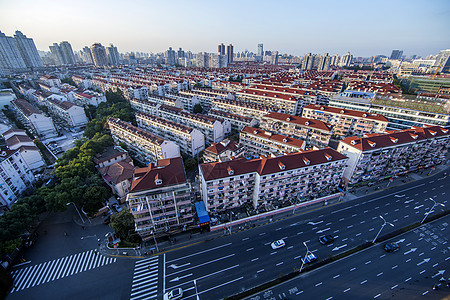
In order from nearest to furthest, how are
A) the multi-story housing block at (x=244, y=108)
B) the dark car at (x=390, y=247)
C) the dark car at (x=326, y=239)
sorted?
the dark car at (x=390, y=247)
the dark car at (x=326, y=239)
the multi-story housing block at (x=244, y=108)

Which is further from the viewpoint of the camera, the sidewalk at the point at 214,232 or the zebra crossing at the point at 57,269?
the sidewalk at the point at 214,232

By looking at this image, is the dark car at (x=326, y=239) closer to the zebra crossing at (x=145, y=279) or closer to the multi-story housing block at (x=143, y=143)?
the zebra crossing at (x=145, y=279)

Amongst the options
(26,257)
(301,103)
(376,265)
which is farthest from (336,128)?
(26,257)

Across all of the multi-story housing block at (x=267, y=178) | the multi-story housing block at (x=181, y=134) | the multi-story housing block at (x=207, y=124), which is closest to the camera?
the multi-story housing block at (x=267, y=178)

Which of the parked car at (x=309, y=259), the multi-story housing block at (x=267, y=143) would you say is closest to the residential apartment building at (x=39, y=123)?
the multi-story housing block at (x=267, y=143)

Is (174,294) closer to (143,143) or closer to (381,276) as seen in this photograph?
(381,276)

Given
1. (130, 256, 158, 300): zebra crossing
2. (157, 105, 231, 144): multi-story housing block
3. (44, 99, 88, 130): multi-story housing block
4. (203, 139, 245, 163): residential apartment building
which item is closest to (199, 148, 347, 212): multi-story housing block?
(203, 139, 245, 163): residential apartment building

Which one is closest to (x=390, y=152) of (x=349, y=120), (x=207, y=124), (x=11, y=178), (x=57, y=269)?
(x=349, y=120)

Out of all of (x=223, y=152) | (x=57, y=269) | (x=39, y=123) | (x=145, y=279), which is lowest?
(x=57, y=269)
